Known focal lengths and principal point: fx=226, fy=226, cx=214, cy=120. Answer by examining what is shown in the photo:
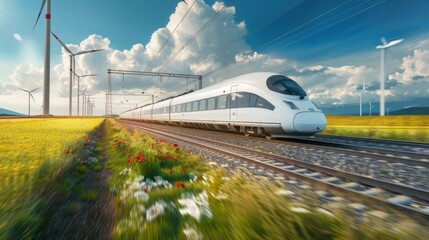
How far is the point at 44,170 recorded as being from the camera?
2895mm

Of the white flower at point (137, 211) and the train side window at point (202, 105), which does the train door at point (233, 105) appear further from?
the white flower at point (137, 211)

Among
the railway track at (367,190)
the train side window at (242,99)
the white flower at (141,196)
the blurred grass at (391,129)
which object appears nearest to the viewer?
the white flower at (141,196)

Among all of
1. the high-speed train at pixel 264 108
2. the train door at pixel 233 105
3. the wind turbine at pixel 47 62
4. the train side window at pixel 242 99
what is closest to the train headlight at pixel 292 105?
the high-speed train at pixel 264 108

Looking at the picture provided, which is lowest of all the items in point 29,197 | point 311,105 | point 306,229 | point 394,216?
point 394,216

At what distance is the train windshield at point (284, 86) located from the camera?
386 inches

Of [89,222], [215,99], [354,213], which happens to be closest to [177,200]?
[89,222]

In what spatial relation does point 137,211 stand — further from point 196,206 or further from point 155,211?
point 196,206

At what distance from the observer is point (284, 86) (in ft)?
32.9

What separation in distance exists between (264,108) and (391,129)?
420 inches

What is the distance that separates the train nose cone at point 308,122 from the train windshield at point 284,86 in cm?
112

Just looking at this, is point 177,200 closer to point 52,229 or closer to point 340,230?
point 52,229

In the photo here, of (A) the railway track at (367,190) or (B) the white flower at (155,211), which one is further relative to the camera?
(A) the railway track at (367,190)

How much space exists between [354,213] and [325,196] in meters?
0.67

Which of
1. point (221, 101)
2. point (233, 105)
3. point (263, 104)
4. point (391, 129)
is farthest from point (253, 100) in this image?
point (391, 129)
